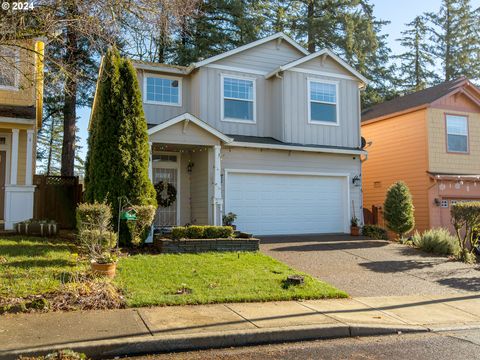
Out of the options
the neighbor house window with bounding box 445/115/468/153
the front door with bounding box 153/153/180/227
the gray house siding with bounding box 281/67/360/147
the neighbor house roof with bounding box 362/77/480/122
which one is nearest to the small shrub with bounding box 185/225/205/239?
the front door with bounding box 153/153/180/227

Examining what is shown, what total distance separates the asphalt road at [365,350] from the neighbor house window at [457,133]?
14.8 m

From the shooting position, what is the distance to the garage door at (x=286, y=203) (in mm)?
15133

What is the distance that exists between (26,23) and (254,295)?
6535mm

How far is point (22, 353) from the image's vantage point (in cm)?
500

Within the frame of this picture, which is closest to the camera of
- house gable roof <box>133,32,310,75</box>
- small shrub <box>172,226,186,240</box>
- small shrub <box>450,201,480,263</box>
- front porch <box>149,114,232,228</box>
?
small shrub <box>172,226,186,240</box>

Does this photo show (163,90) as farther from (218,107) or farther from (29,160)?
(29,160)

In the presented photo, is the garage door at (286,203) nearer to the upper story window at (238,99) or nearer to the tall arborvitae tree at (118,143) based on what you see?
the upper story window at (238,99)

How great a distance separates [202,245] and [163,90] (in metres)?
6.96

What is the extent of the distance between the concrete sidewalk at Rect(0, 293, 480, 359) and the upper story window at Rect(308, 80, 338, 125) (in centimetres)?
957

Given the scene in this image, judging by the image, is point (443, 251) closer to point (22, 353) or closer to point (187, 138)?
point (187, 138)

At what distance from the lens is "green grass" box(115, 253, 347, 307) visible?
775 centimetres

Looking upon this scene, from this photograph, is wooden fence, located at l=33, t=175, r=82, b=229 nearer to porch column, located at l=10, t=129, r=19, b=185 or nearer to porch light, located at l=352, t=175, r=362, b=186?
porch column, located at l=10, t=129, r=19, b=185

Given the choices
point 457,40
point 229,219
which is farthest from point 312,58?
point 457,40

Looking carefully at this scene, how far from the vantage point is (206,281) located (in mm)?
8750
